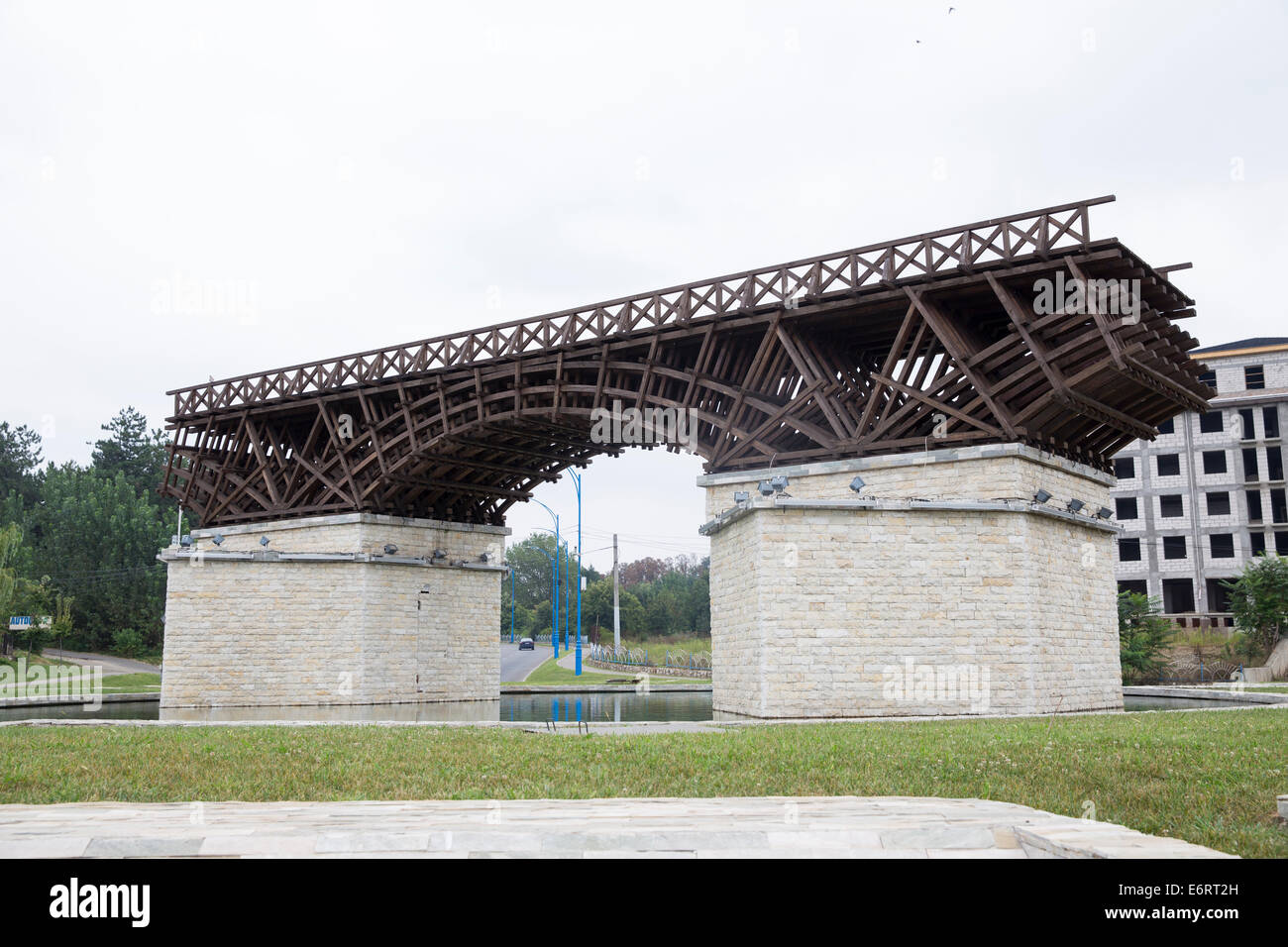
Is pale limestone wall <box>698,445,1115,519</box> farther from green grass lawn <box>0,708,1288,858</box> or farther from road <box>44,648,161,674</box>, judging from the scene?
road <box>44,648,161,674</box>

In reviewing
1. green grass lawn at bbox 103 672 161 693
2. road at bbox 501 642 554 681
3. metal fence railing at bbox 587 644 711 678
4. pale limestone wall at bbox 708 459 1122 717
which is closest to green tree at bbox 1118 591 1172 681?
pale limestone wall at bbox 708 459 1122 717

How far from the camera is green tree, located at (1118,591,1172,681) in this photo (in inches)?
1506

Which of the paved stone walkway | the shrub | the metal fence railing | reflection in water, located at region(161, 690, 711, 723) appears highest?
the paved stone walkway

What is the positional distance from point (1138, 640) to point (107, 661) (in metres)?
55.1

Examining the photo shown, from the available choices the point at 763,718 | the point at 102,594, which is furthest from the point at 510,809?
the point at 102,594

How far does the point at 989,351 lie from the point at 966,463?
2438 millimetres

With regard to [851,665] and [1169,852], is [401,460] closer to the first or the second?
[851,665]

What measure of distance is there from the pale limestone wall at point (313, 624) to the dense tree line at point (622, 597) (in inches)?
1224

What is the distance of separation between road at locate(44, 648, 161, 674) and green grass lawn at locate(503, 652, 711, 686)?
22365 millimetres

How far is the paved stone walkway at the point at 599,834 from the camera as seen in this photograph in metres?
5.16

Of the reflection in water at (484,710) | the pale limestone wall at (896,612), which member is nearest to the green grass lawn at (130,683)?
the reflection in water at (484,710)

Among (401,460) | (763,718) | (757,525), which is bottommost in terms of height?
(763,718)

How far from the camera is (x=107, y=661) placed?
6231 centimetres

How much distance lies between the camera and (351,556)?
112ft
